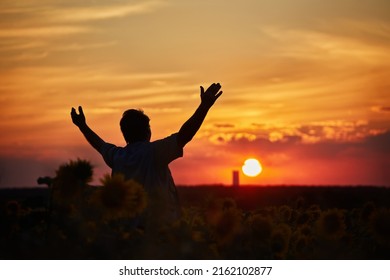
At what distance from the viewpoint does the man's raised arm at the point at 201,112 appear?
260 inches

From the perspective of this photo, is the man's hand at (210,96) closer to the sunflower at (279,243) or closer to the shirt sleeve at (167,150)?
the shirt sleeve at (167,150)

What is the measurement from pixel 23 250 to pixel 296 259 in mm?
1773

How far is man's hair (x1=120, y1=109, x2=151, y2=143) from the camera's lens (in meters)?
7.52

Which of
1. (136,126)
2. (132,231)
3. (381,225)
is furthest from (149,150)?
(132,231)

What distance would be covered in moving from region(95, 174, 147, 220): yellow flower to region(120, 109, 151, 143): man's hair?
2558mm

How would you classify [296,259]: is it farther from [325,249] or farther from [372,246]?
[372,246]

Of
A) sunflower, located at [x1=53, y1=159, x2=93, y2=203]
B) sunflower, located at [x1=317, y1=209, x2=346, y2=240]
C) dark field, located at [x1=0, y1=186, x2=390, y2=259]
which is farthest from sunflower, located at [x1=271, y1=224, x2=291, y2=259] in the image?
sunflower, located at [x1=53, y1=159, x2=93, y2=203]

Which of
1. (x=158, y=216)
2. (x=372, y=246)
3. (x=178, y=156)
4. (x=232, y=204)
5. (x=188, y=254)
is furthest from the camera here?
(x=178, y=156)

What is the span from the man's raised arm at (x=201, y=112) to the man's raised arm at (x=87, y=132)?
1.34 m

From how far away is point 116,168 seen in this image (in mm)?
7410

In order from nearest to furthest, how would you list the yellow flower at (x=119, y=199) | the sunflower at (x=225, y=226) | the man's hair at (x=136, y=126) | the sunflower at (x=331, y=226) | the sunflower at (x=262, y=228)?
the yellow flower at (x=119, y=199) → the sunflower at (x=225, y=226) → the sunflower at (x=262, y=228) → the sunflower at (x=331, y=226) → the man's hair at (x=136, y=126)

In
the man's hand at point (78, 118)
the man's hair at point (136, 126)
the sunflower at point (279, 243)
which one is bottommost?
the sunflower at point (279, 243)

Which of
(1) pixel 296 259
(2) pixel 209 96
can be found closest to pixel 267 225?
(1) pixel 296 259

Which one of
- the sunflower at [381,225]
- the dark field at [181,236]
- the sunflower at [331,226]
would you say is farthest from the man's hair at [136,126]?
the sunflower at [381,225]
